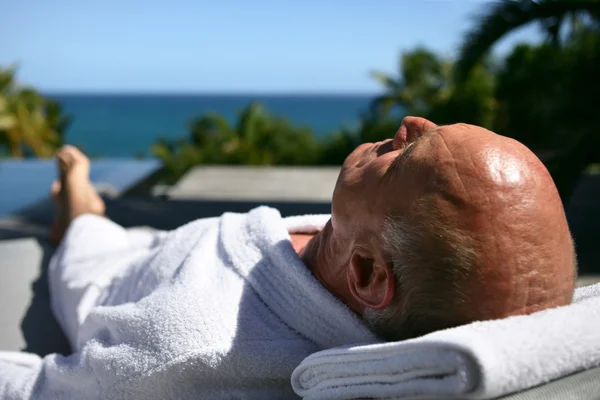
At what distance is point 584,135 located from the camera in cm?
351

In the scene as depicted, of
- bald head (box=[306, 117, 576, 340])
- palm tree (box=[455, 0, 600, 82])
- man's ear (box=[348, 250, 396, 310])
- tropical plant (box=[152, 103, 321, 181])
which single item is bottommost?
tropical plant (box=[152, 103, 321, 181])

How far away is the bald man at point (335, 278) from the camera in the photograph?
562 millimetres

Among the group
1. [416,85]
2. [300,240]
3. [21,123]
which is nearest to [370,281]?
[300,240]

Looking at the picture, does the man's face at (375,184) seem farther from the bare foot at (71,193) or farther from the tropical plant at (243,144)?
the tropical plant at (243,144)

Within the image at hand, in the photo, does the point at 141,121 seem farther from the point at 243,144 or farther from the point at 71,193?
the point at 71,193

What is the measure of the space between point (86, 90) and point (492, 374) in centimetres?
9521

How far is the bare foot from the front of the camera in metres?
1.52

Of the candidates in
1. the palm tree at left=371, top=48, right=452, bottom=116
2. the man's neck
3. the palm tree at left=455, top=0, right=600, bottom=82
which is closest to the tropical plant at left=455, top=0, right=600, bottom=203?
the palm tree at left=455, top=0, right=600, bottom=82

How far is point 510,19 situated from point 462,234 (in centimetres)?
339

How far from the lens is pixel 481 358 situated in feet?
1.56

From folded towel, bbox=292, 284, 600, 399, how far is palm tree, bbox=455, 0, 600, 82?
10.9 ft

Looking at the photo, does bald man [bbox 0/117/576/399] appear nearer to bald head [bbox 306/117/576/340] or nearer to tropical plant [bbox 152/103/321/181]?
bald head [bbox 306/117/576/340]

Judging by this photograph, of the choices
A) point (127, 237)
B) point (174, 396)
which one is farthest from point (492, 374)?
point (127, 237)

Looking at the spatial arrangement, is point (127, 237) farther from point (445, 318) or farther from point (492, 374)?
point (492, 374)
